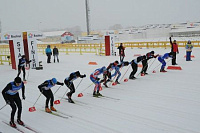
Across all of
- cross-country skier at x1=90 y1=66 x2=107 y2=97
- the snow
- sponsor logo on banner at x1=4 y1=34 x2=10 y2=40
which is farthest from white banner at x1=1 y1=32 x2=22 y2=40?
cross-country skier at x1=90 y1=66 x2=107 y2=97

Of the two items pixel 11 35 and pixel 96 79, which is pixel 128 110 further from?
pixel 11 35

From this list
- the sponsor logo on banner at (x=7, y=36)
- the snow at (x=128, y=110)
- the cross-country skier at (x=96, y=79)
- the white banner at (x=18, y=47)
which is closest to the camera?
the snow at (x=128, y=110)

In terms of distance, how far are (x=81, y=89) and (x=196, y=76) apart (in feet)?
21.2

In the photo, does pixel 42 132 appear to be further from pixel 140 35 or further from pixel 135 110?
pixel 140 35

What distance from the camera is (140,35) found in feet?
193

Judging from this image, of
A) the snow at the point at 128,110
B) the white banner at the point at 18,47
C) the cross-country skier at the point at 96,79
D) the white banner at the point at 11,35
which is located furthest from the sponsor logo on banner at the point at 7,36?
the cross-country skier at the point at 96,79

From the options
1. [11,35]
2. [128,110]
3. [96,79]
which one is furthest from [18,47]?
[128,110]

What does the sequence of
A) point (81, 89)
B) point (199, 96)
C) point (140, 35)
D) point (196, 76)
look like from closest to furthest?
1. point (199, 96)
2. point (81, 89)
3. point (196, 76)
4. point (140, 35)

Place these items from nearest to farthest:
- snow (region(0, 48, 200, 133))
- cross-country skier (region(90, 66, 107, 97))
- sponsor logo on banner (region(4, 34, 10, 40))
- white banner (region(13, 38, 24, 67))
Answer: snow (region(0, 48, 200, 133)) < cross-country skier (region(90, 66, 107, 97)) < sponsor logo on banner (region(4, 34, 10, 40)) < white banner (region(13, 38, 24, 67))

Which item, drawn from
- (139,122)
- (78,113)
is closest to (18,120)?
(78,113)

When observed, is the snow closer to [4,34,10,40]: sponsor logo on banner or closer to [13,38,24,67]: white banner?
[13,38,24,67]: white banner

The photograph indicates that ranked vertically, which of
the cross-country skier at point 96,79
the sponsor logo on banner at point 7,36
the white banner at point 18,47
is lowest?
the cross-country skier at point 96,79

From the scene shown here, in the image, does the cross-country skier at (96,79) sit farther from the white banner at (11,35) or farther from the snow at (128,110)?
the white banner at (11,35)

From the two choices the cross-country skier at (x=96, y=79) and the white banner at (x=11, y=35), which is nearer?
the cross-country skier at (x=96, y=79)
